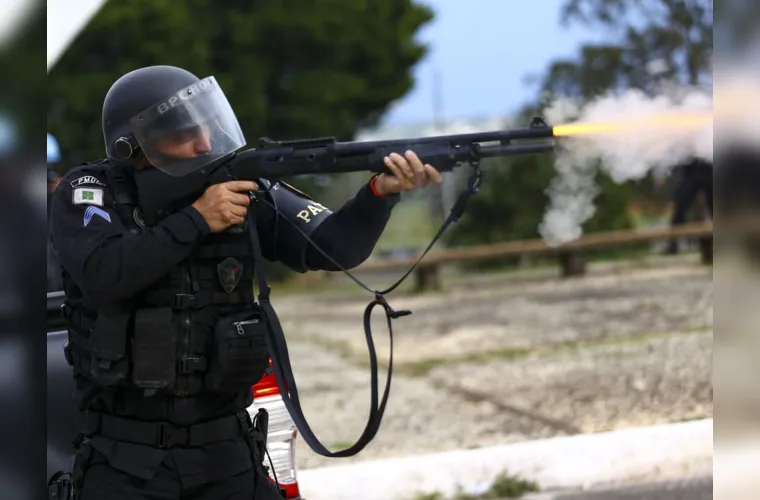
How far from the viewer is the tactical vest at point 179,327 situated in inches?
93.7

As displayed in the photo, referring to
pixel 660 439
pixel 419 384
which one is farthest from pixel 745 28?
pixel 419 384

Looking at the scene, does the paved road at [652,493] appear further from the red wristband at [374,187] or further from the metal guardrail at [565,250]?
the metal guardrail at [565,250]

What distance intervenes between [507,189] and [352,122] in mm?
2975

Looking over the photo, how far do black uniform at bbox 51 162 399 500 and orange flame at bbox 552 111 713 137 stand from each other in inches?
37.4

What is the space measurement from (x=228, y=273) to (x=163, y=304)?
7.4 inches

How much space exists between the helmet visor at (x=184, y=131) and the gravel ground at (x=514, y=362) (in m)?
3.15

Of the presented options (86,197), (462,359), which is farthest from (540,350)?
(86,197)

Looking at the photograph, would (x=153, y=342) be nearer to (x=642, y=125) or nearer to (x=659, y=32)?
(x=642, y=125)

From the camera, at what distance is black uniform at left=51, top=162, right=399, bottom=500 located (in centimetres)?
234

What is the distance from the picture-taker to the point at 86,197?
2424mm

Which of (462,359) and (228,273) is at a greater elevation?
(228,273)

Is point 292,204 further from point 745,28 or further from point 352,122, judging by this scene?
point 352,122

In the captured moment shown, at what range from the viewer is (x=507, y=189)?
1609 centimetres

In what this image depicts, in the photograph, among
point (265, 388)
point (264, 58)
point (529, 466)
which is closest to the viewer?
point (265, 388)
